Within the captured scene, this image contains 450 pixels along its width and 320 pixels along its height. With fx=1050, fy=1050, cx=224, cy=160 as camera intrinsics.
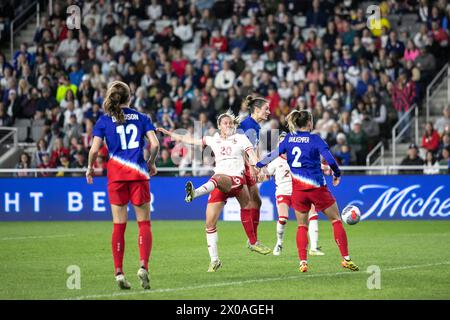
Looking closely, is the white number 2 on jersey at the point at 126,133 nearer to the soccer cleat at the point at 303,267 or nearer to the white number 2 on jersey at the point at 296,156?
the white number 2 on jersey at the point at 296,156

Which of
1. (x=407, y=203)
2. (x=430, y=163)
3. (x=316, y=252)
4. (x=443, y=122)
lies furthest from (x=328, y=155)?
(x=443, y=122)

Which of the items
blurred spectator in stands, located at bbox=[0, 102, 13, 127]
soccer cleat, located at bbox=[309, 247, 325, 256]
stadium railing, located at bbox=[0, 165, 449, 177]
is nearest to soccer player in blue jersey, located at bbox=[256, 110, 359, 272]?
soccer cleat, located at bbox=[309, 247, 325, 256]

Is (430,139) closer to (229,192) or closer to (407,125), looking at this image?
(407,125)

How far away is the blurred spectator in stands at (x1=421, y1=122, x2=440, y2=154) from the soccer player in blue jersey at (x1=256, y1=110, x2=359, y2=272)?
41.0 ft

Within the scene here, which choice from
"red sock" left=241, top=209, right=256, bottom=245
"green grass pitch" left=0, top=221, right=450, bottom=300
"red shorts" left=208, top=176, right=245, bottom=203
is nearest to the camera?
"green grass pitch" left=0, top=221, right=450, bottom=300

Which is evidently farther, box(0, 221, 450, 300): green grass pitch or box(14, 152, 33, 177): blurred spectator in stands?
box(14, 152, 33, 177): blurred spectator in stands

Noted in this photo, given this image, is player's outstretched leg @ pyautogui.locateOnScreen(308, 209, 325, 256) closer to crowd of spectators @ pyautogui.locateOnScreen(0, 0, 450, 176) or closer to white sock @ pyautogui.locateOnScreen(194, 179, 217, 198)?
white sock @ pyautogui.locateOnScreen(194, 179, 217, 198)

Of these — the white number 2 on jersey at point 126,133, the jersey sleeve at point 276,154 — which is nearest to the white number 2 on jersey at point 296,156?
the jersey sleeve at point 276,154

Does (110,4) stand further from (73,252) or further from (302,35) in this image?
(73,252)

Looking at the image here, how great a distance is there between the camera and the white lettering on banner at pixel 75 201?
26.2 m

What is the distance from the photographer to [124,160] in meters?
11.9

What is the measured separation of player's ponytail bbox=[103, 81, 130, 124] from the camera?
11.8 metres

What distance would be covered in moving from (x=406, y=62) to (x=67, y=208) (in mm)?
9768

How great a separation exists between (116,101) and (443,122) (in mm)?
16221
